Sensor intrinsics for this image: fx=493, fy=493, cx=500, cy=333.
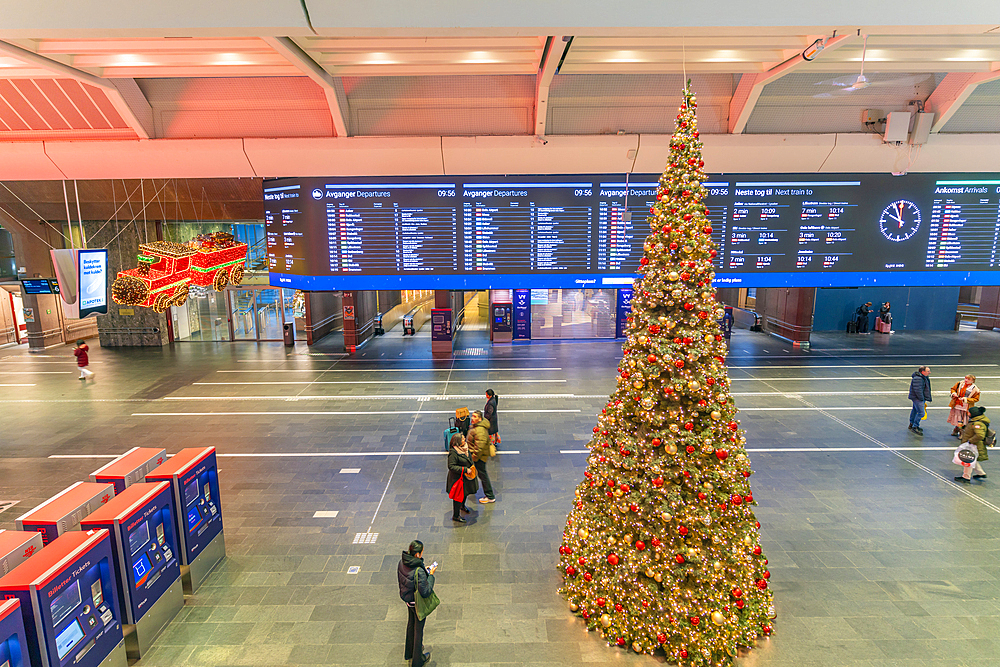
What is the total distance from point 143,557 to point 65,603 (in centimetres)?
88

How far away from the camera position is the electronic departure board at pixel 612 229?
10.0 meters

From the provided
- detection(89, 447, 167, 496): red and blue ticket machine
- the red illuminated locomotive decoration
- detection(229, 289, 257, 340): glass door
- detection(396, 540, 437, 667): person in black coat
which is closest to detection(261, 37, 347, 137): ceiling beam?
the red illuminated locomotive decoration

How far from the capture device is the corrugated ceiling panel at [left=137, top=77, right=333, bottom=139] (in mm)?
8734

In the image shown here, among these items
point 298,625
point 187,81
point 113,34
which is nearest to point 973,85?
point 113,34

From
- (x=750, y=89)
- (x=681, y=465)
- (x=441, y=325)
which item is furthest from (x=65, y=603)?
(x=441, y=325)

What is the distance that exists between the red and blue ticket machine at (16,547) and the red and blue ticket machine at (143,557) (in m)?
0.34

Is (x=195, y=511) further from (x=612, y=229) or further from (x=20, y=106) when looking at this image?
(x=612, y=229)

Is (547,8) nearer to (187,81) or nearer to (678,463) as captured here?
(678,463)

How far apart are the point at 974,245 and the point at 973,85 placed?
3.56m

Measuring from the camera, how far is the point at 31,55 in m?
6.00

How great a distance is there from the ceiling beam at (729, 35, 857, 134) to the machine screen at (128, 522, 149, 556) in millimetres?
9922

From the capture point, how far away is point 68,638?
3986 mm

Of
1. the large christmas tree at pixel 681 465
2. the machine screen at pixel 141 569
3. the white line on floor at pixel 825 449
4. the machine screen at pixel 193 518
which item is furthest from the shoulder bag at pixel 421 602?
the white line on floor at pixel 825 449

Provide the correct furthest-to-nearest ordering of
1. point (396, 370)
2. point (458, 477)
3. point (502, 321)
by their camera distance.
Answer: point (502, 321)
point (396, 370)
point (458, 477)
